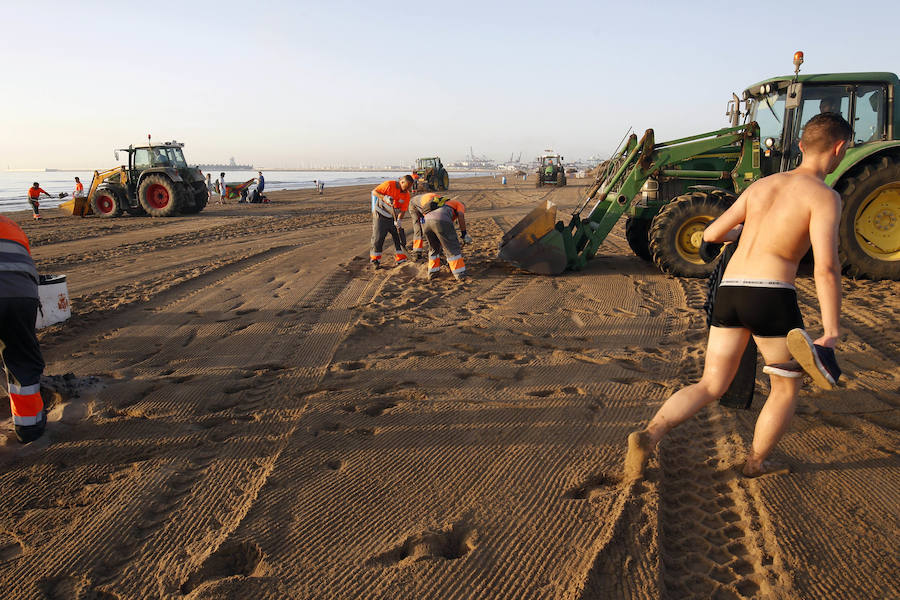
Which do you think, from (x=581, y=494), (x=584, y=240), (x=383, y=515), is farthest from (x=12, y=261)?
(x=584, y=240)

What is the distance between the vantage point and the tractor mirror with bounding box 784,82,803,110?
660cm

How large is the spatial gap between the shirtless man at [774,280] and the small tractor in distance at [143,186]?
1743 cm

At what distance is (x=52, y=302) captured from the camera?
5355 mm

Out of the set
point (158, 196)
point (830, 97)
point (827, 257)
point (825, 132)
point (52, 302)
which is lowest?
point (52, 302)

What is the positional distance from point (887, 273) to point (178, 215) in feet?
58.5

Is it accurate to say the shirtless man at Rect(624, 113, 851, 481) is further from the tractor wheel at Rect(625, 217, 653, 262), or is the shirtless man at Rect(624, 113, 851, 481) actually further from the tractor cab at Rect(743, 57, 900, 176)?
the tractor wheel at Rect(625, 217, 653, 262)

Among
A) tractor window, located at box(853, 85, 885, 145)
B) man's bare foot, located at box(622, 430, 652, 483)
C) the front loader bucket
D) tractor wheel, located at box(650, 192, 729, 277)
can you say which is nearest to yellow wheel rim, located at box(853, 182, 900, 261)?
tractor window, located at box(853, 85, 885, 145)

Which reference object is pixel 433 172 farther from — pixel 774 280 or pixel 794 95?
pixel 774 280

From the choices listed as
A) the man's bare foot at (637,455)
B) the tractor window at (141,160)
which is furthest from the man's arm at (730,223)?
the tractor window at (141,160)

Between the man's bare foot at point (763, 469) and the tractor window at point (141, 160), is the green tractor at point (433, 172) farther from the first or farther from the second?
the man's bare foot at point (763, 469)

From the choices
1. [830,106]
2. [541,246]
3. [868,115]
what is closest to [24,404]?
[541,246]

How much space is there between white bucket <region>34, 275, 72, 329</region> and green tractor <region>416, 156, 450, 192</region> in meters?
22.7

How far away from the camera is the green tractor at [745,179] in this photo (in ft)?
20.9

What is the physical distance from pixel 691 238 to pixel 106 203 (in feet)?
56.8
